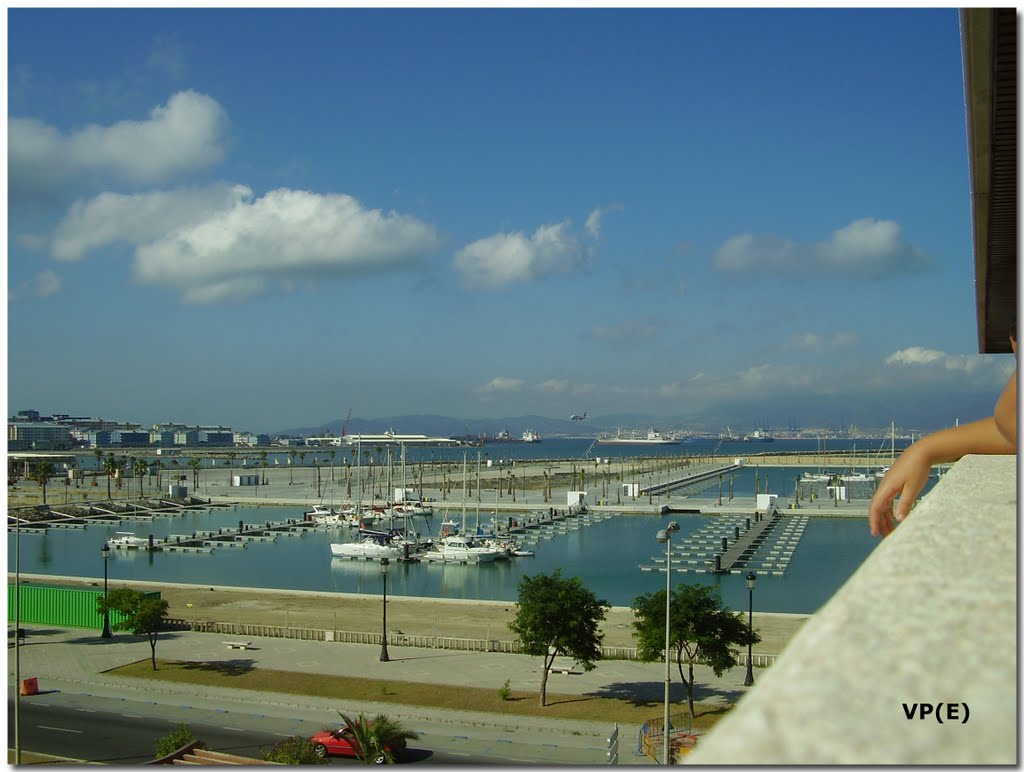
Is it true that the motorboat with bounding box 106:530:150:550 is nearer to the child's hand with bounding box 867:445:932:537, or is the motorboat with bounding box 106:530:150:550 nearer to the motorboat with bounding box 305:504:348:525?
the motorboat with bounding box 305:504:348:525

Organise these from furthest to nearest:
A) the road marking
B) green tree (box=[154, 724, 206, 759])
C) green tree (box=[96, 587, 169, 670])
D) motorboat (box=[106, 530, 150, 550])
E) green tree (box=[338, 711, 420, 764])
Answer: motorboat (box=[106, 530, 150, 550]) < green tree (box=[96, 587, 169, 670]) < the road marking < green tree (box=[338, 711, 420, 764]) < green tree (box=[154, 724, 206, 759])

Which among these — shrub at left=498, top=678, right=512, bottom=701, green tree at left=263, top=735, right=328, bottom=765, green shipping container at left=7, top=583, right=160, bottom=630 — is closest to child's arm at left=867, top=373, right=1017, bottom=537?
green tree at left=263, top=735, right=328, bottom=765

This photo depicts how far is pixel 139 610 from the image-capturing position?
2245 cm

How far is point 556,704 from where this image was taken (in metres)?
17.9

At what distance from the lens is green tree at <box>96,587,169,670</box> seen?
2192 cm

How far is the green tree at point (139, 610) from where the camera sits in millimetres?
21922

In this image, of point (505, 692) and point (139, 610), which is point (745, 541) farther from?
point (139, 610)

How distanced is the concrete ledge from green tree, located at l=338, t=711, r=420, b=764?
43.0ft

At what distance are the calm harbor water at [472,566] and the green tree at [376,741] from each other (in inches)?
796

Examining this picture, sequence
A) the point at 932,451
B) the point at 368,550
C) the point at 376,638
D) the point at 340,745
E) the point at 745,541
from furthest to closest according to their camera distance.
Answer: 1. the point at 745,541
2. the point at 368,550
3. the point at 376,638
4. the point at 340,745
5. the point at 932,451

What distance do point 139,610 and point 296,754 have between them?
10911 millimetres

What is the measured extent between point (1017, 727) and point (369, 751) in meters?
13.9

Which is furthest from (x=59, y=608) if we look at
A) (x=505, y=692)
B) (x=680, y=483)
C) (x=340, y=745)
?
(x=680, y=483)

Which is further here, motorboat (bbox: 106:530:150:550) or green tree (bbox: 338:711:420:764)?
motorboat (bbox: 106:530:150:550)
